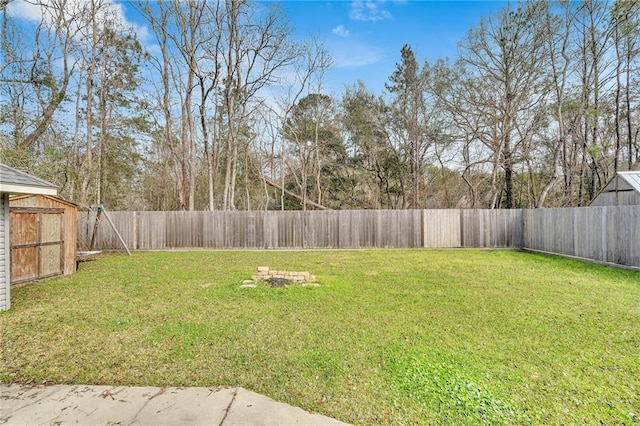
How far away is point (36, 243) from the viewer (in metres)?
5.61

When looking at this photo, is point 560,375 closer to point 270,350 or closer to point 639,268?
point 270,350

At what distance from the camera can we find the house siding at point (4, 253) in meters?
3.80

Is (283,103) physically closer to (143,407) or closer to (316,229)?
(316,229)

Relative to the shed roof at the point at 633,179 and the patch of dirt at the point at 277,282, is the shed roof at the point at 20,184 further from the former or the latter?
the shed roof at the point at 633,179

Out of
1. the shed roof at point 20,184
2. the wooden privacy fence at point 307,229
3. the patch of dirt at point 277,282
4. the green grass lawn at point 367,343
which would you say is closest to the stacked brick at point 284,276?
the patch of dirt at point 277,282

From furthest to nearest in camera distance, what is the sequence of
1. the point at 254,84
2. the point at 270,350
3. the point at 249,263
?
1. the point at 254,84
2. the point at 249,263
3. the point at 270,350

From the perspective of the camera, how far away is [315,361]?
246 centimetres

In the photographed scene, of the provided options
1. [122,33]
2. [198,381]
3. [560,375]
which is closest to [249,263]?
[198,381]

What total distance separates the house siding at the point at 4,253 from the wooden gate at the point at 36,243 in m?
1.78

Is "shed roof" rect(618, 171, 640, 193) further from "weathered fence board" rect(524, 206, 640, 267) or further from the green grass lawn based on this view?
the green grass lawn

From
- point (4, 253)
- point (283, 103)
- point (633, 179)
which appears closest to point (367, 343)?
point (4, 253)

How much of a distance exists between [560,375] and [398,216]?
27.1 feet

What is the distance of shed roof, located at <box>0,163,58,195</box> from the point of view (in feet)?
11.8

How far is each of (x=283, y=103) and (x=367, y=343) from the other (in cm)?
1448
